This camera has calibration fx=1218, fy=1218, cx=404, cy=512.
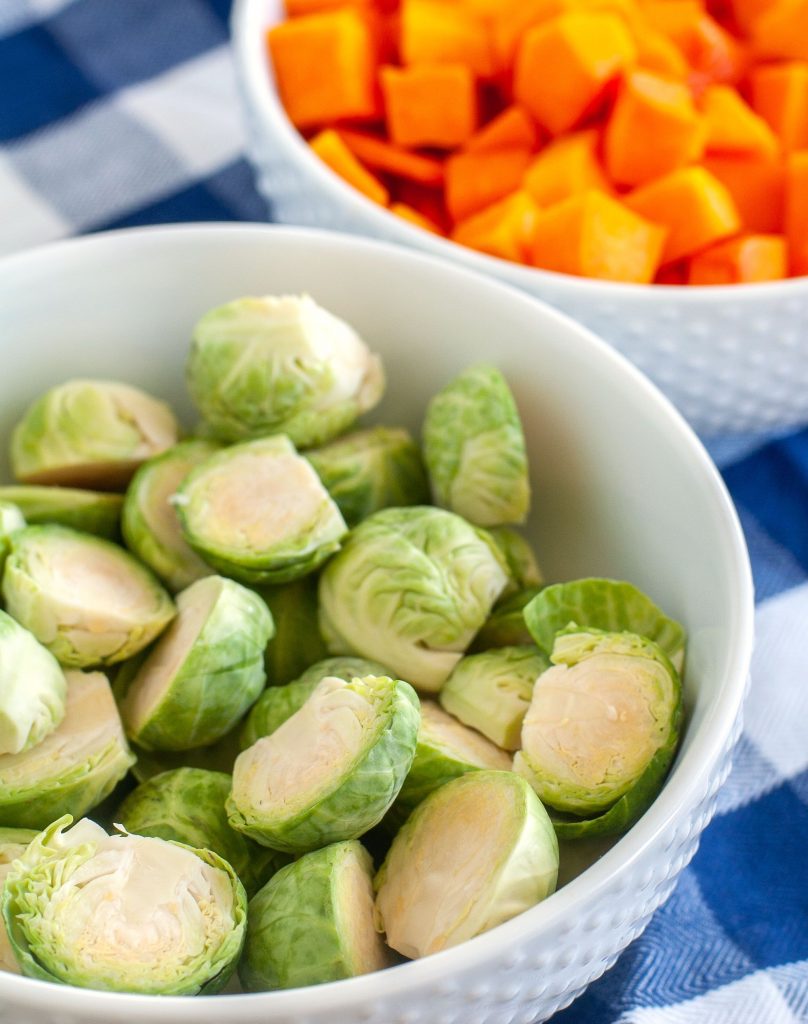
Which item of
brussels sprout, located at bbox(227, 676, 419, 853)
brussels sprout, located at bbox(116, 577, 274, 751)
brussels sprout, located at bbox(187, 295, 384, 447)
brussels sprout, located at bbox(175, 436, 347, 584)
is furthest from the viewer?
brussels sprout, located at bbox(187, 295, 384, 447)

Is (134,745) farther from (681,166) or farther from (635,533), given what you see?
(681,166)

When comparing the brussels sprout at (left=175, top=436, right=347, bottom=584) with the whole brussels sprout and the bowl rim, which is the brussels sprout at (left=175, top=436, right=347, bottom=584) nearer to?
the whole brussels sprout

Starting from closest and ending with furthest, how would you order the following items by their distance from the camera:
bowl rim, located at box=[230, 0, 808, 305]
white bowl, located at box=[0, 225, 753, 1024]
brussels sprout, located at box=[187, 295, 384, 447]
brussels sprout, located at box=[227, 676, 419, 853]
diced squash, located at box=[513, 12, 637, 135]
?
white bowl, located at box=[0, 225, 753, 1024] < brussels sprout, located at box=[227, 676, 419, 853] < brussels sprout, located at box=[187, 295, 384, 447] < bowl rim, located at box=[230, 0, 808, 305] < diced squash, located at box=[513, 12, 637, 135]

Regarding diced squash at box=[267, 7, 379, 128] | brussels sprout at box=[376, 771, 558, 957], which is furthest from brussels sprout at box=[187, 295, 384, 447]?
diced squash at box=[267, 7, 379, 128]

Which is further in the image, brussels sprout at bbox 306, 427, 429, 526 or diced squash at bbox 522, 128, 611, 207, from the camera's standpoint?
diced squash at bbox 522, 128, 611, 207

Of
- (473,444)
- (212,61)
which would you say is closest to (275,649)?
(473,444)

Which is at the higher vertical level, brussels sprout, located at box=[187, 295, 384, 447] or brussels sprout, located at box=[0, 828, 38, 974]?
brussels sprout, located at box=[187, 295, 384, 447]
